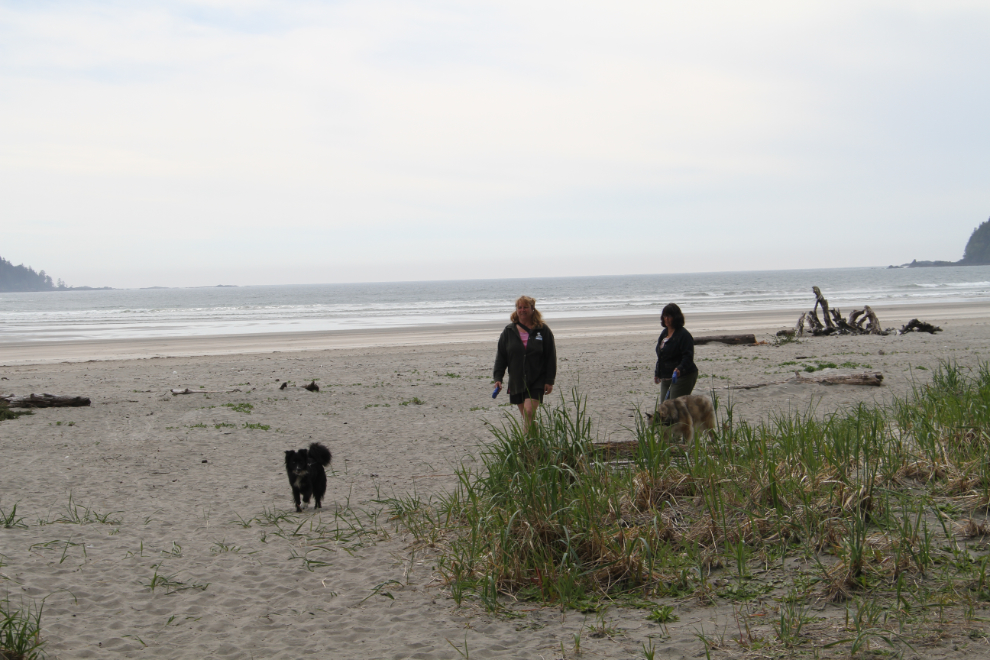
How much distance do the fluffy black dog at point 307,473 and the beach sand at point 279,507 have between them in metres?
0.19

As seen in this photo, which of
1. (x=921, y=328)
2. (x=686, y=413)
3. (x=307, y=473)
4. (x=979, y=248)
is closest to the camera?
(x=686, y=413)

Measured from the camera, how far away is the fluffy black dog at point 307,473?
645 centimetres

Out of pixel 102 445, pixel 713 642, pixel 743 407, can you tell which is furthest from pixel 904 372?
pixel 102 445

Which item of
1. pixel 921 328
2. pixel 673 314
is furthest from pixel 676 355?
pixel 921 328

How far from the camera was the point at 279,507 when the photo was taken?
21.6 feet

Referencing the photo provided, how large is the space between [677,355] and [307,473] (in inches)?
152

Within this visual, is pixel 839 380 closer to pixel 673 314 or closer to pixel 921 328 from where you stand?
pixel 673 314

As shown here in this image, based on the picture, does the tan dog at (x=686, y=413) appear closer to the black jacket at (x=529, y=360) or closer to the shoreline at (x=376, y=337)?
the black jacket at (x=529, y=360)

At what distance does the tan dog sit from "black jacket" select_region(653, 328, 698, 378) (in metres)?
0.86

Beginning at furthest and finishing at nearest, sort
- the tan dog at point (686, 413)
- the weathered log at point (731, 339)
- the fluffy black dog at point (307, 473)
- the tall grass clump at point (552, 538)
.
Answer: the weathered log at point (731, 339) < the fluffy black dog at point (307, 473) < the tan dog at point (686, 413) < the tall grass clump at point (552, 538)

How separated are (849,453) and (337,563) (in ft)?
12.3

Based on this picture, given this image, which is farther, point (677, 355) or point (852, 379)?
point (852, 379)

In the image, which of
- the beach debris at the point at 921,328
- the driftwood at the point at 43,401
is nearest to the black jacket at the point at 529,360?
the driftwood at the point at 43,401

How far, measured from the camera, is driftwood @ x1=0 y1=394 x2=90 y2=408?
38.3 ft
